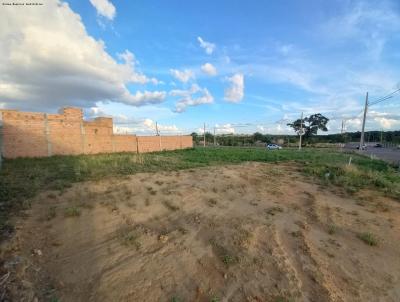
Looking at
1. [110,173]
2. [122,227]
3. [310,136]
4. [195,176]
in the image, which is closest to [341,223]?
[122,227]

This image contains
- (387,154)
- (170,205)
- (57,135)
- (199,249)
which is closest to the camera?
(199,249)

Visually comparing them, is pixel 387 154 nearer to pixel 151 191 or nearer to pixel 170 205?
pixel 151 191

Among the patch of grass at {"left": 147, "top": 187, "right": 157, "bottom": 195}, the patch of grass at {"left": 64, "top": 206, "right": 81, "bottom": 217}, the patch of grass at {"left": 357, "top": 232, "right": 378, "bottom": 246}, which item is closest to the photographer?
the patch of grass at {"left": 357, "top": 232, "right": 378, "bottom": 246}

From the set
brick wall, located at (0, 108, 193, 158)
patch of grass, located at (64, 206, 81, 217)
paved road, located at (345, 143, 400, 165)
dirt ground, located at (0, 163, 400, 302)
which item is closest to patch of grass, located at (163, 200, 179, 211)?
dirt ground, located at (0, 163, 400, 302)

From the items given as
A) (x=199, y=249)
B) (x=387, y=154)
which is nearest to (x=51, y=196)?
(x=199, y=249)

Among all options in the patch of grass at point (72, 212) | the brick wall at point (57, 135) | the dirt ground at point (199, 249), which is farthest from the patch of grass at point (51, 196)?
the brick wall at point (57, 135)

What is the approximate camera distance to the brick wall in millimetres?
11703

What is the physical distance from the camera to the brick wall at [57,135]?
11703mm

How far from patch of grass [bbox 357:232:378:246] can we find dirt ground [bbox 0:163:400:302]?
0.02 m

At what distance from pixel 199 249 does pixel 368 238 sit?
9.57 ft

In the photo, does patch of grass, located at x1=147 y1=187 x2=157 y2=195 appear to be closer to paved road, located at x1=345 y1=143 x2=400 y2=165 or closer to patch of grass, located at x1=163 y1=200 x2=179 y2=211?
patch of grass, located at x1=163 y1=200 x2=179 y2=211

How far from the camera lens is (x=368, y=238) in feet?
13.6

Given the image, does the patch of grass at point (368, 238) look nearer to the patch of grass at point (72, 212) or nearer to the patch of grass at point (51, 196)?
the patch of grass at point (72, 212)

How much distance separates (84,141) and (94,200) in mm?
10986
